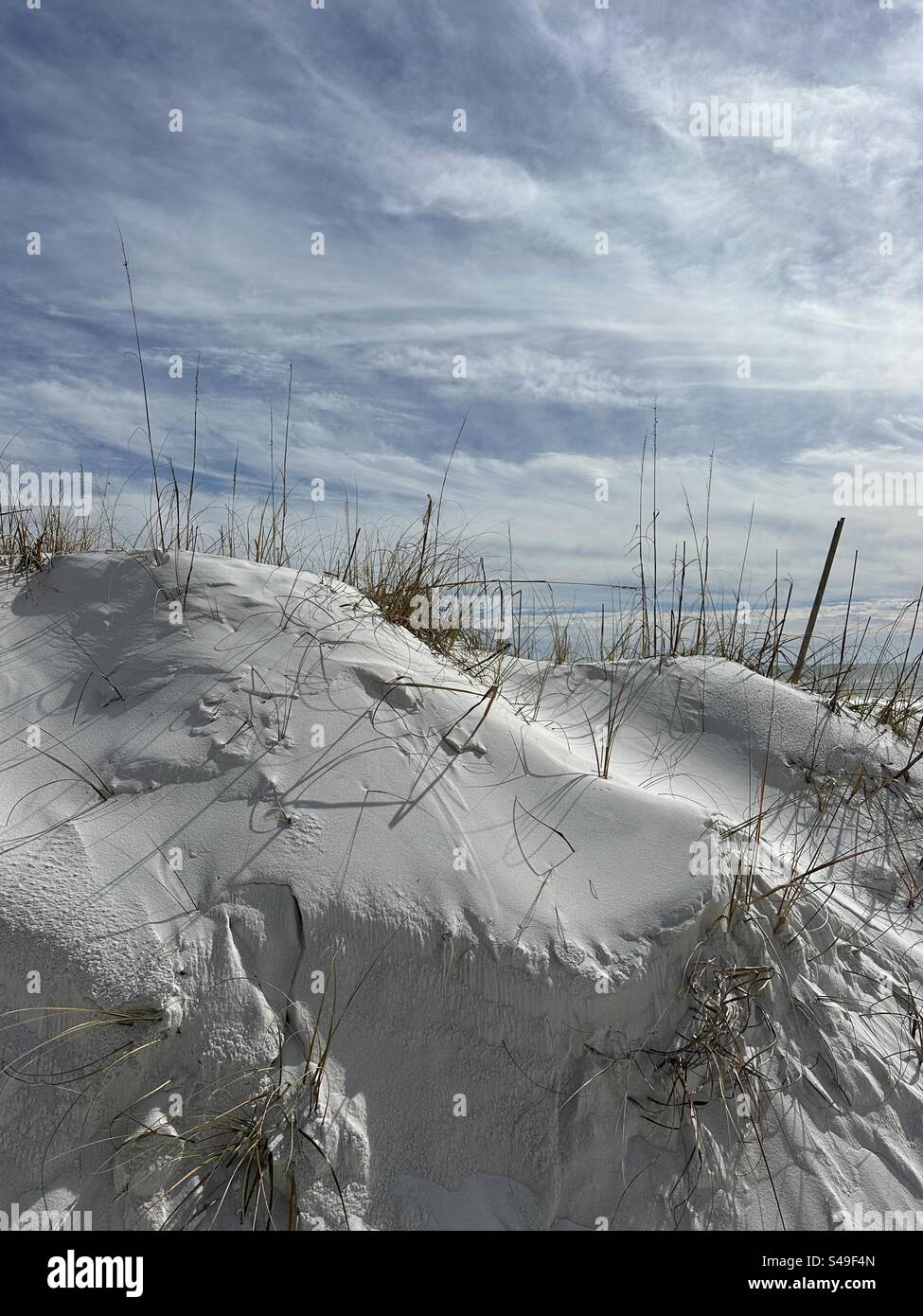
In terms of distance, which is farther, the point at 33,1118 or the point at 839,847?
the point at 839,847

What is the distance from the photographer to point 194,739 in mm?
2701

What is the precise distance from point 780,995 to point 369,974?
1.25 m

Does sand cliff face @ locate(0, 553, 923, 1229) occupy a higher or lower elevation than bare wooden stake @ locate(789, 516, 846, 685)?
lower

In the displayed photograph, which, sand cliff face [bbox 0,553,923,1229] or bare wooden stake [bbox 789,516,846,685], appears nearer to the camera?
sand cliff face [bbox 0,553,923,1229]

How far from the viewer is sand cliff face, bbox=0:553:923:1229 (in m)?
1.96

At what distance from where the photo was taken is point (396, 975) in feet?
7.18

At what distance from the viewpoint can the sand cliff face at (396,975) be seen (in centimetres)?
196

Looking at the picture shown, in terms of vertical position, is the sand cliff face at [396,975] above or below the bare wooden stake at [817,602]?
below

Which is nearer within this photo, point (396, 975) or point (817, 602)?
point (396, 975)
